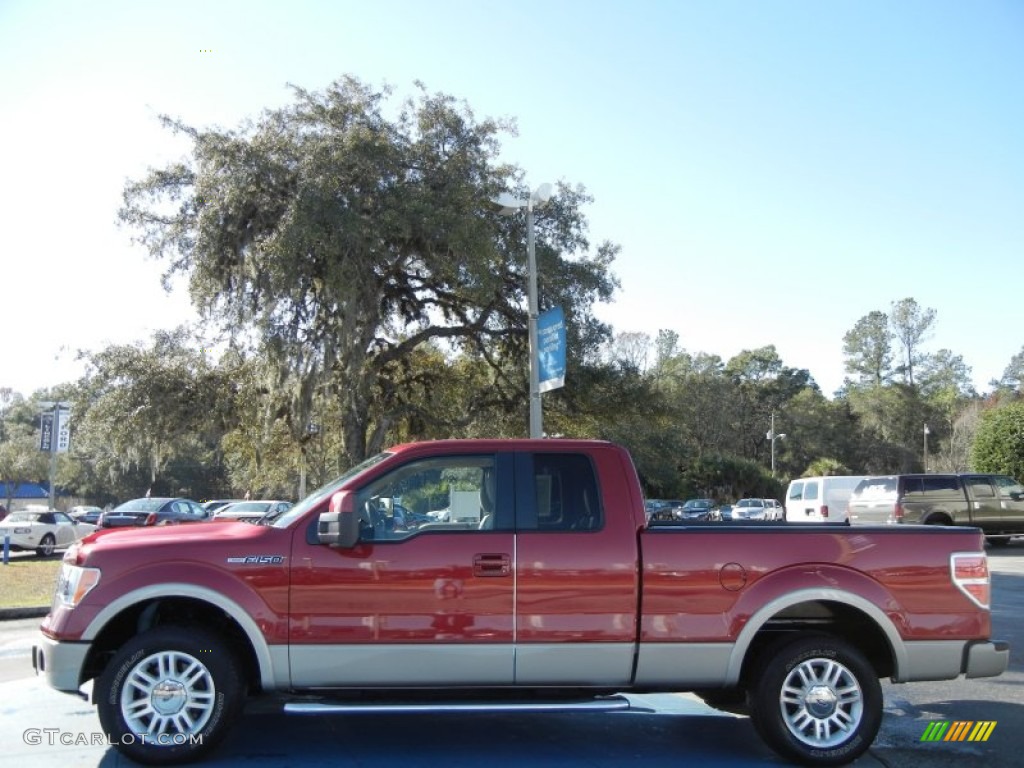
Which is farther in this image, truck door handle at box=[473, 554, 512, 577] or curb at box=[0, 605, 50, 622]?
curb at box=[0, 605, 50, 622]

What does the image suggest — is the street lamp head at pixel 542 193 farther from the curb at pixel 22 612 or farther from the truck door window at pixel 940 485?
the truck door window at pixel 940 485

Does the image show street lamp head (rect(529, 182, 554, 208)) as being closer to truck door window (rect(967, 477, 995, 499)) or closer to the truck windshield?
the truck windshield

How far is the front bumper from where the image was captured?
5.16 meters

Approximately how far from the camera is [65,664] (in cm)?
516

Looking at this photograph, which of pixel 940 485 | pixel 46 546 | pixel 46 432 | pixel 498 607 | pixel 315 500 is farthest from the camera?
pixel 46 432

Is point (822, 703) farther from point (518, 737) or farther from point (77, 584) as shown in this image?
point (77, 584)

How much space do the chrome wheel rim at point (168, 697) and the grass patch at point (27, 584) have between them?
25.4 feet

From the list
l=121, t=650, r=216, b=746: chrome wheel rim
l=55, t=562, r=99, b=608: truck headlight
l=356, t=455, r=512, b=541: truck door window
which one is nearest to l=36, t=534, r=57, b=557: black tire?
l=55, t=562, r=99, b=608: truck headlight

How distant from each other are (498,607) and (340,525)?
1.06m

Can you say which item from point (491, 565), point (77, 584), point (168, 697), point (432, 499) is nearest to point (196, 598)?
point (168, 697)

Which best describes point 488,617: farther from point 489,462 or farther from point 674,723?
point 674,723

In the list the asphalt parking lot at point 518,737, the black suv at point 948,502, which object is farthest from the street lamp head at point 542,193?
the black suv at point 948,502

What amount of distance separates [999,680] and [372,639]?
582 cm

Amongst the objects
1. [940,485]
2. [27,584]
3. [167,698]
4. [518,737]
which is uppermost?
[940,485]
